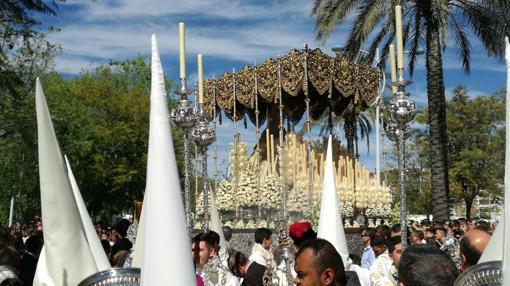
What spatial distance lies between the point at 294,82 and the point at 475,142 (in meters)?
24.4

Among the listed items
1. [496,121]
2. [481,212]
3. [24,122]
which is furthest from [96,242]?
[481,212]

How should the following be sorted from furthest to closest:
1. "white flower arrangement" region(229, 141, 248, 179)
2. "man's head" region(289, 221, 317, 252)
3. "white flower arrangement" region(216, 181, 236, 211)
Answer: "white flower arrangement" region(229, 141, 248, 179) < "white flower arrangement" region(216, 181, 236, 211) < "man's head" region(289, 221, 317, 252)

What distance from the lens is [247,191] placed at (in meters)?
15.6

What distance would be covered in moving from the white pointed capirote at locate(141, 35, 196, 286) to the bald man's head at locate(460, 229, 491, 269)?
1.93m

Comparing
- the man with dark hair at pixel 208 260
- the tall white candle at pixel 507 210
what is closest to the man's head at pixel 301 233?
the man with dark hair at pixel 208 260

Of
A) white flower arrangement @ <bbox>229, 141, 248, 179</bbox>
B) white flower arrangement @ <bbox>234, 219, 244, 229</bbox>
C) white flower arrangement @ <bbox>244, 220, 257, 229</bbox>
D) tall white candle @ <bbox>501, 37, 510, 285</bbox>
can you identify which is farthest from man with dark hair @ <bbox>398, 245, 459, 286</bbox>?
white flower arrangement @ <bbox>229, 141, 248, 179</bbox>

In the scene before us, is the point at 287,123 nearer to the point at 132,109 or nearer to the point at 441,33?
the point at 441,33

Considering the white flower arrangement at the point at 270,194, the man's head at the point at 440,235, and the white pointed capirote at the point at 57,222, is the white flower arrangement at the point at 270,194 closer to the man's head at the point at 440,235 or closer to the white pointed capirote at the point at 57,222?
the man's head at the point at 440,235

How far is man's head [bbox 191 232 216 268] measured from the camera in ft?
19.8

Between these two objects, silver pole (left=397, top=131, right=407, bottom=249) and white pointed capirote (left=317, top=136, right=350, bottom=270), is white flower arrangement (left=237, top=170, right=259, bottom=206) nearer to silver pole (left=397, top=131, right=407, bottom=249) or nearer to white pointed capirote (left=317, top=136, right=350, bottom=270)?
silver pole (left=397, top=131, right=407, bottom=249)

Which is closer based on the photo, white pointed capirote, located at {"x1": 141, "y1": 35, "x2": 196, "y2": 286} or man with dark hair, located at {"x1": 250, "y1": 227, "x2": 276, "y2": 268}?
white pointed capirote, located at {"x1": 141, "y1": 35, "x2": 196, "y2": 286}

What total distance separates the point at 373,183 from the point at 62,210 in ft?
48.9

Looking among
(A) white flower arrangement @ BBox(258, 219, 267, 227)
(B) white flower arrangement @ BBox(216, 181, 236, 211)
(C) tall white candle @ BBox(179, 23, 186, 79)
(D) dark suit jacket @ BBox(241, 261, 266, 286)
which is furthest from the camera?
(B) white flower arrangement @ BBox(216, 181, 236, 211)

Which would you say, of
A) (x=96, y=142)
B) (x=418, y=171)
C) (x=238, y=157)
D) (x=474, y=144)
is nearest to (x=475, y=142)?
(x=474, y=144)
